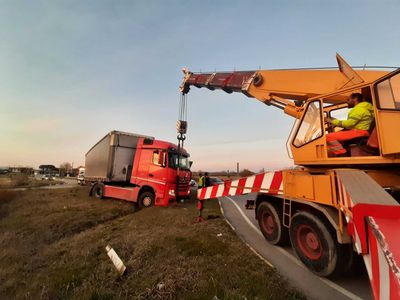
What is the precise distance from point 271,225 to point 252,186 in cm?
110

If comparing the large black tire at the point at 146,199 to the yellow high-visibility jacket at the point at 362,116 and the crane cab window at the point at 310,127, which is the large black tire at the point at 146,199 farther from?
the yellow high-visibility jacket at the point at 362,116

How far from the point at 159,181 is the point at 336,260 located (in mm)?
9545

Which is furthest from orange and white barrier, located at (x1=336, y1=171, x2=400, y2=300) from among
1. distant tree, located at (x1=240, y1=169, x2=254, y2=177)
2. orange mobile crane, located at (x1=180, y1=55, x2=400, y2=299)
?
distant tree, located at (x1=240, y1=169, x2=254, y2=177)

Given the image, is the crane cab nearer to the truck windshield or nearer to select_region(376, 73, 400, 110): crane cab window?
select_region(376, 73, 400, 110): crane cab window

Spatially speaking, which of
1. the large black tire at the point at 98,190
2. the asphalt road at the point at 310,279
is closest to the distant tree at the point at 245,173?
the large black tire at the point at 98,190

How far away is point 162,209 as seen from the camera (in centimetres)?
1142

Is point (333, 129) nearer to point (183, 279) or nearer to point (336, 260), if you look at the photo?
point (336, 260)

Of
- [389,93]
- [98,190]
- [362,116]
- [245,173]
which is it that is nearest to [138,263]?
[362,116]

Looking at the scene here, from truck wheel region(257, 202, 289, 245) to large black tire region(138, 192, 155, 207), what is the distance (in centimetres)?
743

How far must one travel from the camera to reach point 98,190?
16.1 meters

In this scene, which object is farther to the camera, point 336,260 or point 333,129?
point 333,129

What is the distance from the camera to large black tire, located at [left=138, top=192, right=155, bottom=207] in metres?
13.3

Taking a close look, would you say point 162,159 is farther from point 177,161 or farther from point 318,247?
point 318,247

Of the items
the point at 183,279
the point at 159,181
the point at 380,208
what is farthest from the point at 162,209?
the point at 380,208
